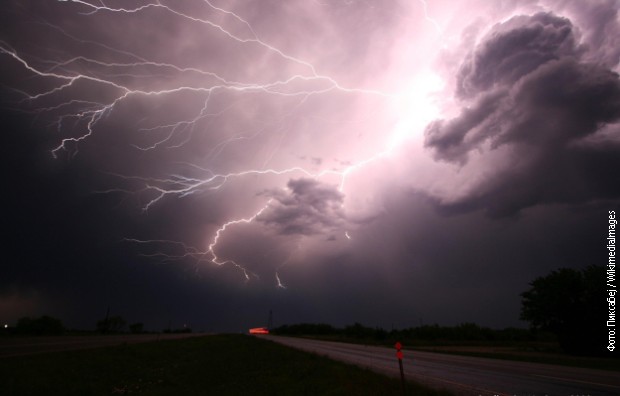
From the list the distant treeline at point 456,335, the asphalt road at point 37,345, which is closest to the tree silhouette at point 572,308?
the distant treeline at point 456,335

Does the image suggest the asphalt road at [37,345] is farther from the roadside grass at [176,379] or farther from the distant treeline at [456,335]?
the distant treeline at [456,335]

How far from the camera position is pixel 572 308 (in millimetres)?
30609

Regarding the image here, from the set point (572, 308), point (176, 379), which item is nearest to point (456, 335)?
point (572, 308)

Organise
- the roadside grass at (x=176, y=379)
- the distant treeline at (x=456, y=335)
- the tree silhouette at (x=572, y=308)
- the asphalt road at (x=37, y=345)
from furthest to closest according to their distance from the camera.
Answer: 1. the distant treeline at (x=456, y=335)
2. the tree silhouette at (x=572, y=308)
3. the asphalt road at (x=37, y=345)
4. the roadside grass at (x=176, y=379)

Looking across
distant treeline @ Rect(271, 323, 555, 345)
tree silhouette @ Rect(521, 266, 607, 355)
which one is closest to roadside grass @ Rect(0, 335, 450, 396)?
tree silhouette @ Rect(521, 266, 607, 355)

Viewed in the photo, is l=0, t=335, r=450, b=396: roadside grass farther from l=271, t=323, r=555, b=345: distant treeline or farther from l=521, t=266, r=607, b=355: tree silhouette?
l=271, t=323, r=555, b=345: distant treeline

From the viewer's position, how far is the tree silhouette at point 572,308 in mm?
28531

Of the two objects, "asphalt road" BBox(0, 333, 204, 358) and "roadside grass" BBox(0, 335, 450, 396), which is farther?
"asphalt road" BBox(0, 333, 204, 358)

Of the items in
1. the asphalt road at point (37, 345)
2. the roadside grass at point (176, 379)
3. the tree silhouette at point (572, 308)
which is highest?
the tree silhouette at point (572, 308)

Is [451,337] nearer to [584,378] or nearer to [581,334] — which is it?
[581,334]

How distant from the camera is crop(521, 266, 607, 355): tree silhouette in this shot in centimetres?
2853

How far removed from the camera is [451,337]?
214 feet

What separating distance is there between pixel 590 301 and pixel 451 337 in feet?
128

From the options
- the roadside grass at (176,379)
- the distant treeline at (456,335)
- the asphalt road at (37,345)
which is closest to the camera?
the roadside grass at (176,379)
